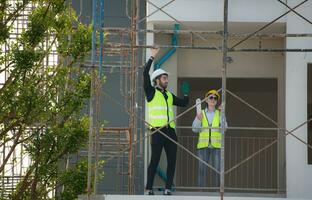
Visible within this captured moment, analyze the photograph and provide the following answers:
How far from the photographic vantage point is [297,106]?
679 inches

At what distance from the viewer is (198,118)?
1652cm

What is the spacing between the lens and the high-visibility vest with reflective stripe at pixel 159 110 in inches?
637

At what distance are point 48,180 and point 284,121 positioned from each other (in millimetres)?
4977

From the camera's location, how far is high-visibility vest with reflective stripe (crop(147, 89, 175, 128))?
53.1 feet

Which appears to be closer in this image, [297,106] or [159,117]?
[159,117]

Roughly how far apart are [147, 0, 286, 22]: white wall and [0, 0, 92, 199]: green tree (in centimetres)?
216

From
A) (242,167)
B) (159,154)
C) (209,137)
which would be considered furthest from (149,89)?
(242,167)

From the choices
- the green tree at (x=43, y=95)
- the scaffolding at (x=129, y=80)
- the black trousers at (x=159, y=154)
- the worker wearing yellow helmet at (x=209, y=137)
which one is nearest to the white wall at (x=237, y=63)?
the scaffolding at (x=129, y=80)

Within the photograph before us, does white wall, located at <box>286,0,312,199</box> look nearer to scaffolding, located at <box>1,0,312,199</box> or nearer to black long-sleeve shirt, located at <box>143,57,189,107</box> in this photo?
scaffolding, located at <box>1,0,312,199</box>

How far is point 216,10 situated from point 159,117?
2.48 meters

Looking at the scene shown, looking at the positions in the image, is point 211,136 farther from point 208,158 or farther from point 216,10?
point 216,10

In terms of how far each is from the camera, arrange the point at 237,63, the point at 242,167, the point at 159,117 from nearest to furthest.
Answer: the point at 159,117 → the point at 237,63 → the point at 242,167

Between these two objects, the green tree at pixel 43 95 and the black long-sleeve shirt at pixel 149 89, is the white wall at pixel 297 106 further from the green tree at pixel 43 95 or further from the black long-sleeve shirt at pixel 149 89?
the green tree at pixel 43 95

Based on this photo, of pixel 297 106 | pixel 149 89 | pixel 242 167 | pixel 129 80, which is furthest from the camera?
pixel 242 167
